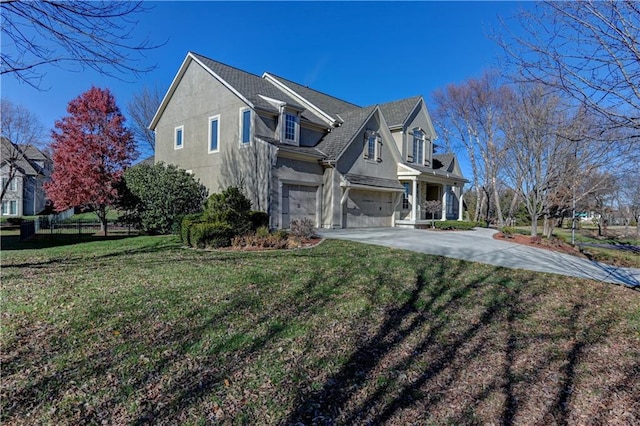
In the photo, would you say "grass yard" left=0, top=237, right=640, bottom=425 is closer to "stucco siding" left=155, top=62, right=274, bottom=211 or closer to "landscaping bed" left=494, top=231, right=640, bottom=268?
"landscaping bed" left=494, top=231, right=640, bottom=268

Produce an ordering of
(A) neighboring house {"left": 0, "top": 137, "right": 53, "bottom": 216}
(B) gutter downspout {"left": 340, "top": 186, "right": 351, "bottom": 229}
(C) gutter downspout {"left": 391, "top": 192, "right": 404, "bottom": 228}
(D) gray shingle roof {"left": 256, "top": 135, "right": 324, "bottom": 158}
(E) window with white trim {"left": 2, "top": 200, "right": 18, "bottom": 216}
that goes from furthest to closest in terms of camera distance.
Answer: (E) window with white trim {"left": 2, "top": 200, "right": 18, "bottom": 216} < (A) neighboring house {"left": 0, "top": 137, "right": 53, "bottom": 216} < (C) gutter downspout {"left": 391, "top": 192, "right": 404, "bottom": 228} < (B) gutter downspout {"left": 340, "top": 186, "right": 351, "bottom": 229} < (D) gray shingle roof {"left": 256, "top": 135, "right": 324, "bottom": 158}

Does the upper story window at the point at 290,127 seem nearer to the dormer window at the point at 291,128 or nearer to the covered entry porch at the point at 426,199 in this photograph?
the dormer window at the point at 291,128

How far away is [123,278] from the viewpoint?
6.92m

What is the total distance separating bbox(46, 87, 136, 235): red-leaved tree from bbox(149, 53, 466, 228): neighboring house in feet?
10.7

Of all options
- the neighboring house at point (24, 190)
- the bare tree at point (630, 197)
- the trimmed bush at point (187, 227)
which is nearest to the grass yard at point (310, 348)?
the trimmed bush at point (187, 227)

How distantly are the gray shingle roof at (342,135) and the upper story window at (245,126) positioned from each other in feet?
12.6

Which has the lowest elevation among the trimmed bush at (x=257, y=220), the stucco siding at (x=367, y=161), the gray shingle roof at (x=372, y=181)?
the trimmed bush at (x=257, y=220)

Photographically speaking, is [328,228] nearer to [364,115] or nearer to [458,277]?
[364,115]

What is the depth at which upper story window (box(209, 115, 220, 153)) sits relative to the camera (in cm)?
1858

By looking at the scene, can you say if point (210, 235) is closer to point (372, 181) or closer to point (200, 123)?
point (372, 181)

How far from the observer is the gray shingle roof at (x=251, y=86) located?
1717 centimetres

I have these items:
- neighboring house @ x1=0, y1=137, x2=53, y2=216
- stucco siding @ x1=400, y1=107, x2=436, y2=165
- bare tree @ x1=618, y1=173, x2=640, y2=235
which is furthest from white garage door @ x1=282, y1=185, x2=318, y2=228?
neighboring house @ x1=0, y1=137, x2=53, y2=216

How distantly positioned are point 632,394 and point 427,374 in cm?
216

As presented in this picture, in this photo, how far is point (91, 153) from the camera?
723 inches
